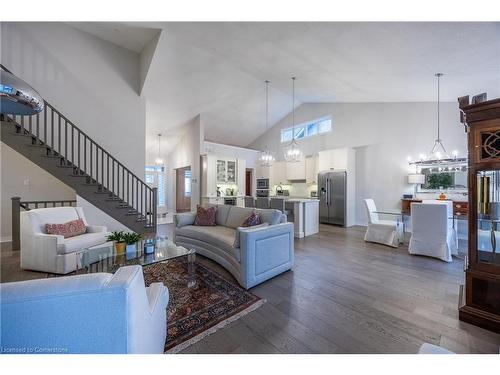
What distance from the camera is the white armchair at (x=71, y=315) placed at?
2.60 feet

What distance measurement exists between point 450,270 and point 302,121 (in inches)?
242

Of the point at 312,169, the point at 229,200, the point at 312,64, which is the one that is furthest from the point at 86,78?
the point at 312,169

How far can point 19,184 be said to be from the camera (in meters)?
4.84

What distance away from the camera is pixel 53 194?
520 cm

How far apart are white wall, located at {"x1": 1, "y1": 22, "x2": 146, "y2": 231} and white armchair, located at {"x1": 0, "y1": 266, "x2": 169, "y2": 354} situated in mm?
5309

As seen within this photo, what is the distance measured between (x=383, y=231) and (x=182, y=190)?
7.10 meters

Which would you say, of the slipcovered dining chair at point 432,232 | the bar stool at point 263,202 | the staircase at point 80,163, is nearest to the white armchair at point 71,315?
the staircase at point 80,163

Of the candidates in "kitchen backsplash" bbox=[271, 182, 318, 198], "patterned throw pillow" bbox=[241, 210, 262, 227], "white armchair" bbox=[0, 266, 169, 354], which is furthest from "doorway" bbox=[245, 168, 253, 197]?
"white armchair" bbox=[0, 266, 169, 354]

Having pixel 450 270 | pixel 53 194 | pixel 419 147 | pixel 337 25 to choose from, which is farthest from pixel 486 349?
pixel 53 194

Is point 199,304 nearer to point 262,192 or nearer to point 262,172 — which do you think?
point 262,192

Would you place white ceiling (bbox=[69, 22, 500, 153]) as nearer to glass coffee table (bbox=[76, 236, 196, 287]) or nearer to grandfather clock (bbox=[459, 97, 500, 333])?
grandfather clock (bbox=[459, 97, 500, 333])

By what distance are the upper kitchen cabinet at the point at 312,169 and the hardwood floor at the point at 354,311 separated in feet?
13.7

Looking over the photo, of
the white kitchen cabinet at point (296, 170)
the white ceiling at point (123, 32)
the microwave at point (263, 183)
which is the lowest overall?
the microwave at point (263, 183)

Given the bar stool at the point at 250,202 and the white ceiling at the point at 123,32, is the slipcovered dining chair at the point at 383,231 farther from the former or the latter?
the white ceiling at the point at 123,32
